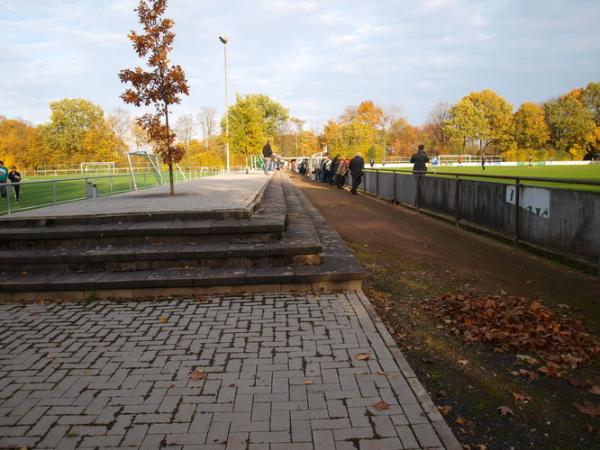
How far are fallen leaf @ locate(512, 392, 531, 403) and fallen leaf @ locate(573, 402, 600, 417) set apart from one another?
0.29 m

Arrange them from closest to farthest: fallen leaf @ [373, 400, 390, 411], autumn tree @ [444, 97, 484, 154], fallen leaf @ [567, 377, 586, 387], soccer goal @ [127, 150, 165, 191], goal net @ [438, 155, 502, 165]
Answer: fallen leaf @ [373, 400, 390, 411], fallen leaf @ [567, 377, 586, 387], soccer goal @ [127, 150, 165, 191], goal net @ [438, 155, 502, 165], autumn tree @ [444, 97, 484, 154]

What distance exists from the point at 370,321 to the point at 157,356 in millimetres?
2057

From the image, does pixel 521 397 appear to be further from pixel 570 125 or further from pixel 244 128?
pixel 570 125

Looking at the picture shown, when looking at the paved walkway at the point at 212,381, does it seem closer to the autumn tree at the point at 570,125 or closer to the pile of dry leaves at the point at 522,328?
the pile of dry leaves at the point at 522,328

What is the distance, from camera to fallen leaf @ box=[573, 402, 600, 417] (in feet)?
9.80

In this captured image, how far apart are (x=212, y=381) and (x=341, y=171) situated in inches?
994

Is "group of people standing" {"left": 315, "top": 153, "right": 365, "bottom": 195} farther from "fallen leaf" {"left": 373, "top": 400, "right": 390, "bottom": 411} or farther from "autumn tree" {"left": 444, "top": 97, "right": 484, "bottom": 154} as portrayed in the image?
"autumn tree" {"left": 444, "top": 97, "right": 484, "bottom": 154}

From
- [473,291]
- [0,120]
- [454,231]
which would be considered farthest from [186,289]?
[0,120]

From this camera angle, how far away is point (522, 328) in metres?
4.34

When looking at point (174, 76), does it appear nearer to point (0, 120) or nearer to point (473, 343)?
point (473, 343)

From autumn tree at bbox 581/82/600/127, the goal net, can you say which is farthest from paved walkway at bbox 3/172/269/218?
autumn tree at bbox 581/82/600/127

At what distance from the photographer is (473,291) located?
5.72 m

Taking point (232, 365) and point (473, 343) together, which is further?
point (473, 343)

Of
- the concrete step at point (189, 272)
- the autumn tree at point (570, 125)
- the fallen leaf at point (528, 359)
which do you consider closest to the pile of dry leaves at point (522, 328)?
the fallen leaf at point (528, 359)
